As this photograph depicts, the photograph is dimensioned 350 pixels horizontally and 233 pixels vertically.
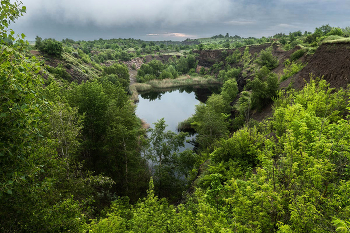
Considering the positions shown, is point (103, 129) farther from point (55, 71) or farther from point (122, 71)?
point (122, 71)

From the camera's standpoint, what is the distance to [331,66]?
23.6 m

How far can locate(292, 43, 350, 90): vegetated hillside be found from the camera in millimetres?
21031

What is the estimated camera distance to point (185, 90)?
80.4 metres

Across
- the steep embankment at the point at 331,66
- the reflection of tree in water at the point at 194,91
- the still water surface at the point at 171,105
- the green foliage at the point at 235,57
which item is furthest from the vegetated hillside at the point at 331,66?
the green foliage at the point at 235,57

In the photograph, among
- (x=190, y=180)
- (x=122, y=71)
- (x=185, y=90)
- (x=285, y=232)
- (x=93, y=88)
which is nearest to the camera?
(x=285, y=232)

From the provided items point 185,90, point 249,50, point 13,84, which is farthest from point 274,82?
point 249,50

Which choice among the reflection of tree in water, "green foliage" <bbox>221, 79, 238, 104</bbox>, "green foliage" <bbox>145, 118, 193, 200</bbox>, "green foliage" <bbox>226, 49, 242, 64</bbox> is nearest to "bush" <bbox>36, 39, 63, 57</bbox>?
the reflection of tree in water

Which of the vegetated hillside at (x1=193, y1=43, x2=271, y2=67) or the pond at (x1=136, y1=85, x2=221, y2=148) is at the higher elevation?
the vegetated hillside at (x1=193, y1=43, x2=271, y2=67)

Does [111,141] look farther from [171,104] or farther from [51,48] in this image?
[51,48]

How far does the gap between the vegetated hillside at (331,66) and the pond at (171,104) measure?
21.8 m

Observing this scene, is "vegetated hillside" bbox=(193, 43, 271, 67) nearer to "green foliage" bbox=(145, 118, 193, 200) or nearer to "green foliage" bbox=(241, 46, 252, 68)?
"green foliage" bbox=(241, 46, 252, 68)

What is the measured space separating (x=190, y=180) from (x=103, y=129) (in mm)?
11206

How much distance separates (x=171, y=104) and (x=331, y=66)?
136 feet

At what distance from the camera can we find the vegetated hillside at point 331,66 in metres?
21.0
